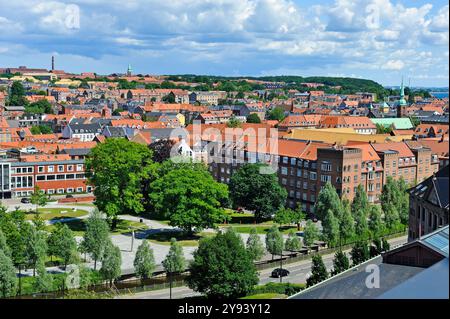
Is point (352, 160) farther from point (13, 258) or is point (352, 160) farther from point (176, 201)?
point (13, 258)

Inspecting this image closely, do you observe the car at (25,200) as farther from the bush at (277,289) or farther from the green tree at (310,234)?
the bush at (277,289)

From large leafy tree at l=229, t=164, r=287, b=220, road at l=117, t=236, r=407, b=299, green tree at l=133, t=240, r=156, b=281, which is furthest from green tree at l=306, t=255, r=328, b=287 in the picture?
large leafy tree at l=229, t=164, r=287, b=220

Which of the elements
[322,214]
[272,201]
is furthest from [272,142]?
[322,214]

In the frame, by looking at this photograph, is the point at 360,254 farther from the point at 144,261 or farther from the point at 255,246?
the point at 144,261

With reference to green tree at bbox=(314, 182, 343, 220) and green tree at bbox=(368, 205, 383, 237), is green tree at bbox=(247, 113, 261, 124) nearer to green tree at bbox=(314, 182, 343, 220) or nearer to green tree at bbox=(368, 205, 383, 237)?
green tree at bbox=(314, 182, 343, 220)

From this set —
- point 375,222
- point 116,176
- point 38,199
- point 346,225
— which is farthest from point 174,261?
point 38,199

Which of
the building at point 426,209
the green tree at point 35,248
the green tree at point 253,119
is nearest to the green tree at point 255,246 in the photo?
the building at point 426,209

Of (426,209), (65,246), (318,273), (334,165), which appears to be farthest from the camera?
(334,165)
